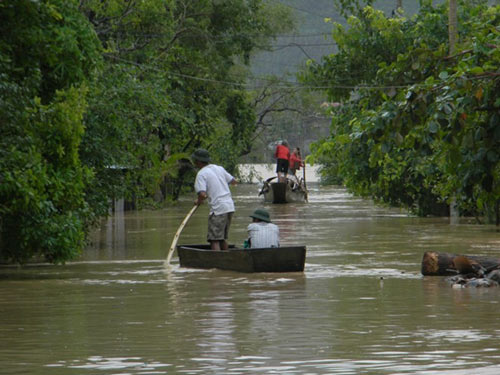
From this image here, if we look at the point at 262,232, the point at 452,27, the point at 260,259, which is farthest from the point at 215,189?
the point at 452,27

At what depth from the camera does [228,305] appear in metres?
13.6

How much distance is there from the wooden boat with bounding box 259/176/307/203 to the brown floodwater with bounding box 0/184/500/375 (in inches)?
956

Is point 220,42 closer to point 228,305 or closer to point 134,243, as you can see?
point 134,243

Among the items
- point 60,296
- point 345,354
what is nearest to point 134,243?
point 60,296

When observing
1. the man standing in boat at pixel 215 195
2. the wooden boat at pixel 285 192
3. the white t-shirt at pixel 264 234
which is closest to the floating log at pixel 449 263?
the white t-shirt at pixel 264 234

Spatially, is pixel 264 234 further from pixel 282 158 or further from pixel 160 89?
pixel 282 158

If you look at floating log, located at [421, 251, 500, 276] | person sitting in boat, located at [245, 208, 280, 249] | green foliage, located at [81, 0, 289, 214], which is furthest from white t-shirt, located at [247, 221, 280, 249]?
green foliage, located at [81, 0, 289, 214]

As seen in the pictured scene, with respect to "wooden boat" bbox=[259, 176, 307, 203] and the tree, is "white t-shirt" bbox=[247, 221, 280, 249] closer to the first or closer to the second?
the tree

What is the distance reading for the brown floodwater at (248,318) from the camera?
30.7 feet

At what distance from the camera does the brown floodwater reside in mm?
9344

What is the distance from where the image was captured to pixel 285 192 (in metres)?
47.9

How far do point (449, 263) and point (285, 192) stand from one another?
3130 centimetres

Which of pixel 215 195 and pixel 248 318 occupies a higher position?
pixel 215 195

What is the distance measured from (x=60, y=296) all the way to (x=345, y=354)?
629cm
